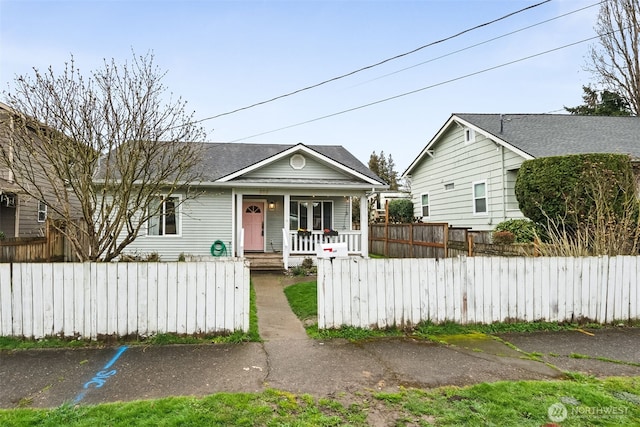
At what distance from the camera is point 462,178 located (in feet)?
48.8

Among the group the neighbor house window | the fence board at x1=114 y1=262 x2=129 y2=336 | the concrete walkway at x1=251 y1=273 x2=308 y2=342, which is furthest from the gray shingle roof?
the fence board at x1=114 y1=262 x2=129 y2=336

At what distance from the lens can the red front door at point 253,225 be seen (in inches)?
574

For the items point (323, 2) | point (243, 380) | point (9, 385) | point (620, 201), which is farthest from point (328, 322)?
point (323, 2)

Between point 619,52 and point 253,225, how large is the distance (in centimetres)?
2876

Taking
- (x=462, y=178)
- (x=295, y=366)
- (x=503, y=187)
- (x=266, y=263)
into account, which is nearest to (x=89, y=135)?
(x=295, y=366)

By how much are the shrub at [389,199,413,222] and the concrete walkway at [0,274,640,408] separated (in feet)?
51.7

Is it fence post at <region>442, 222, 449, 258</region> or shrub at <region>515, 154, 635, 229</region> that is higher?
shrub at <region>515, 154, 635, 229</region>

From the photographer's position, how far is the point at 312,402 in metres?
3.48

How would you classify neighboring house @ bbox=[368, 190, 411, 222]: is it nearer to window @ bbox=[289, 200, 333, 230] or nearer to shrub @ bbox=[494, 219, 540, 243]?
window @ bbox=[289, 200, 333, 230]

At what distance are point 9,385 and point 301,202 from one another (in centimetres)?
1136

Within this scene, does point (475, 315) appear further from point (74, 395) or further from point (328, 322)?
point (74, 395)

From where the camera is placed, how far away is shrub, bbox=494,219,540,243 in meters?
10.6

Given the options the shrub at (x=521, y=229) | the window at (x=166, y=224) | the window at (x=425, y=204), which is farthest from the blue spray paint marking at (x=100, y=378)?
the window at (x=425, y=204)

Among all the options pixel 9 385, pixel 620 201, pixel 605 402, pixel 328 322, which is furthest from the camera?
pixel 620 201
